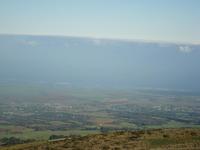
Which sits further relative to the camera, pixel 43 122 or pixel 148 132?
pixel 43 122

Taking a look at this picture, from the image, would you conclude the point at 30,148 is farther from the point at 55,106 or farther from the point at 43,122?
the point at 55,106

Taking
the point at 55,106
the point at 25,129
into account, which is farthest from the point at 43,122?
the point at 55,106

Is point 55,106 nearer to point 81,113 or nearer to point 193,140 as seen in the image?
point 81,113

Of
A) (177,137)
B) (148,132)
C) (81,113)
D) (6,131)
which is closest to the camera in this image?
(177,137)

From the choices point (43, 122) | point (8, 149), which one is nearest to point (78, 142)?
point (8, 149)

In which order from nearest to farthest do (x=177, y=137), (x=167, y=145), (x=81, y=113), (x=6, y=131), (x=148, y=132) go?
(x=167, y=145)
(x=177, y=137)
(x=148, y=132)
(x=6, y=131)
(x=81, y=113)

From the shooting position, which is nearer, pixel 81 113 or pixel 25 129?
pixel 25 129
